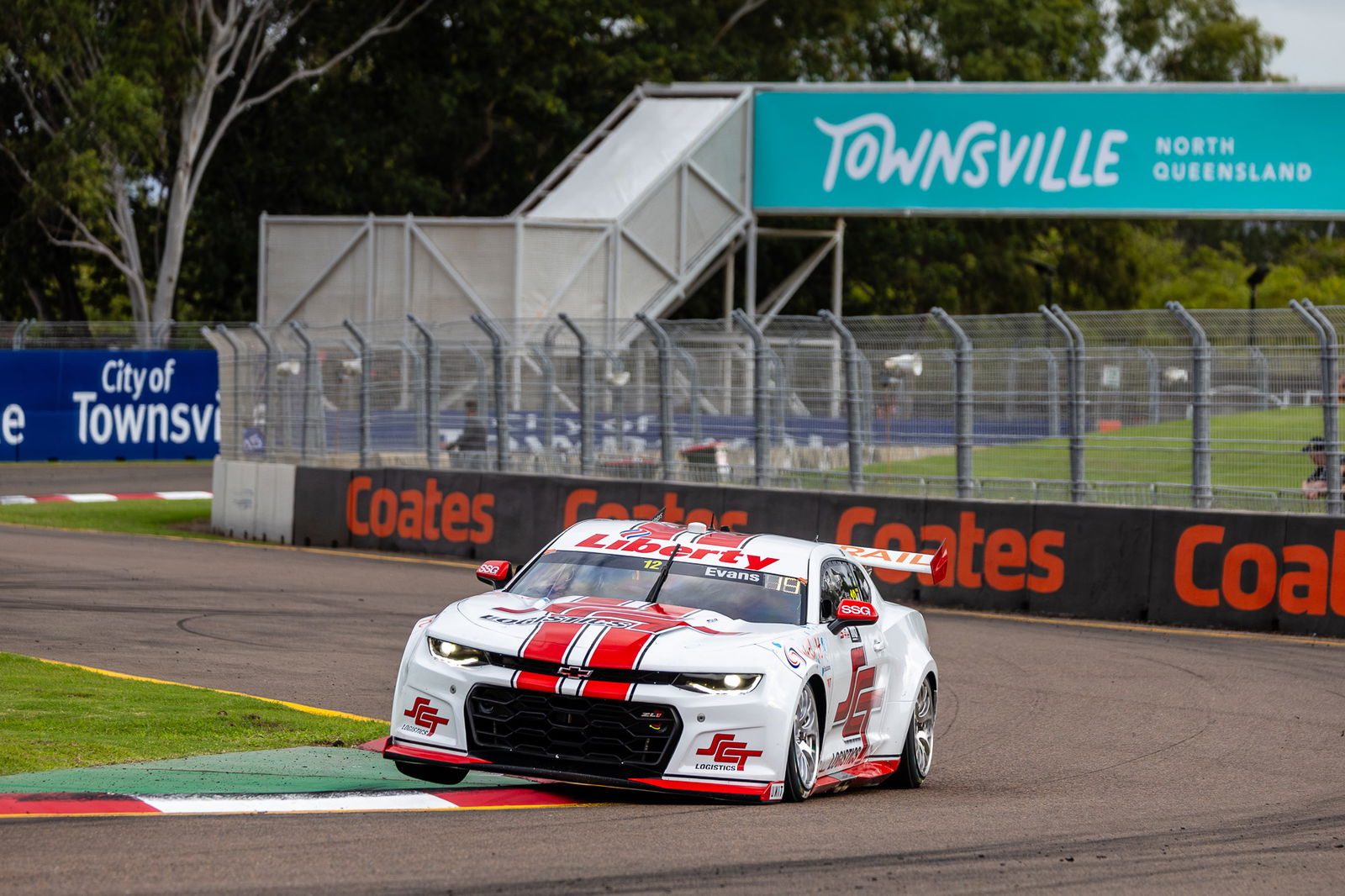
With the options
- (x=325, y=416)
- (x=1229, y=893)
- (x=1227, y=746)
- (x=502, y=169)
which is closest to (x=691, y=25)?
(x=502, y=169)

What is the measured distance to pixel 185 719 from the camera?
9.38 meters

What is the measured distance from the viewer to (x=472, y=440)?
889 inches

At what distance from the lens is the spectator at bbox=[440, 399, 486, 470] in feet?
73.8

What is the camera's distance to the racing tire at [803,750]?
759 cm

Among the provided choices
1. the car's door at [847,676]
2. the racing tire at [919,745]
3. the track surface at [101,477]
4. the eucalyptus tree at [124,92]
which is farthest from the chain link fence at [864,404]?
the eucalyptus tree at [124,92]

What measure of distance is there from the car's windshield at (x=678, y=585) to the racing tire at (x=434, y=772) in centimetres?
103

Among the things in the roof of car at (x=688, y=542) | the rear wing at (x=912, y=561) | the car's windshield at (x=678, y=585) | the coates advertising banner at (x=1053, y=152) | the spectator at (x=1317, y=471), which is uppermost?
the coates advertising banner at (x=1053, y=152)

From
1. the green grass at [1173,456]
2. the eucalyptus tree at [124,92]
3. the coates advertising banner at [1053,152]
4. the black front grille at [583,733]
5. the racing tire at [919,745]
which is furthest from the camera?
the eucalyptus tree at [124,92]

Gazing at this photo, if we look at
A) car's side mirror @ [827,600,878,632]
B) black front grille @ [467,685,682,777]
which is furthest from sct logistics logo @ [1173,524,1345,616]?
black front grille @ [467,685,682,777]

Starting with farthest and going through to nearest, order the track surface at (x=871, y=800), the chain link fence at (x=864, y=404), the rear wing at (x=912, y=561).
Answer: the chain link fence at (x=864, y=404) → the rear wing at (x=912, y=561) → the track surface at (x=871, y=800)

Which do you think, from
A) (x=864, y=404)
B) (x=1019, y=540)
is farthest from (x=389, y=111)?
(x=1019, y=540)

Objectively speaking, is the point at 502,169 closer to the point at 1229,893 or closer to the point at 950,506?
the point at 950,506

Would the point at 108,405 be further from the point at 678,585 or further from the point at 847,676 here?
the point at 847,676

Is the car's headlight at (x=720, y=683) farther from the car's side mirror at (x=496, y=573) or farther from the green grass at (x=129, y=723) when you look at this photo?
the green grass at (x=129, y=723)
